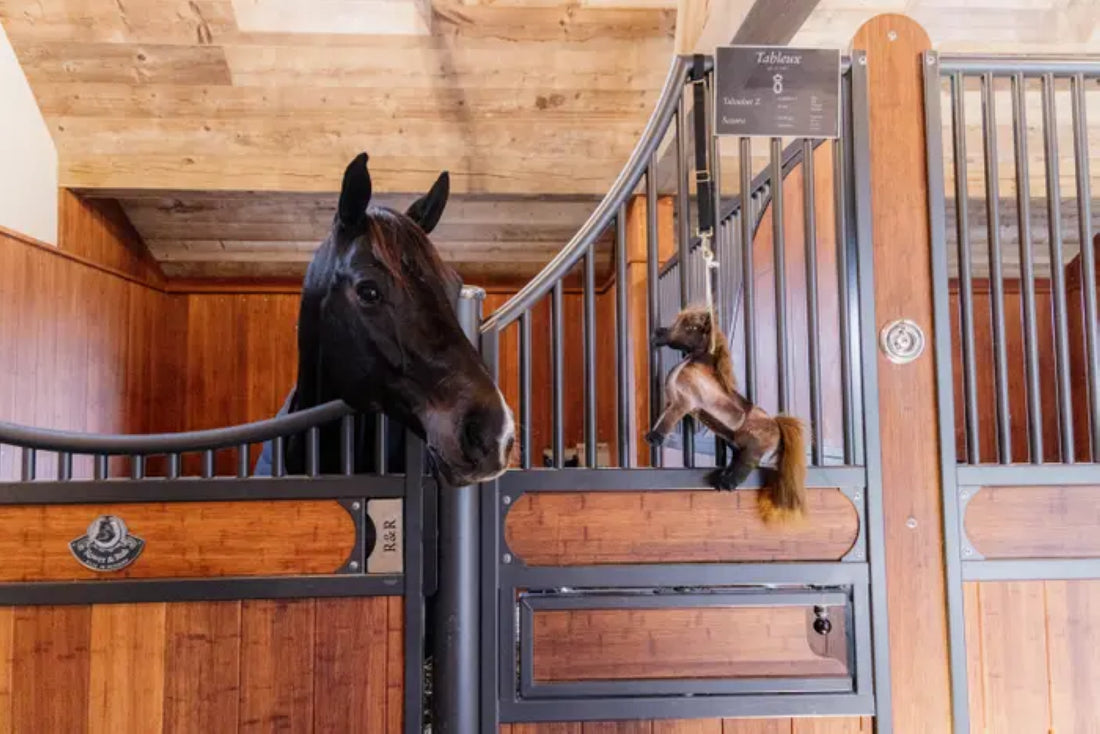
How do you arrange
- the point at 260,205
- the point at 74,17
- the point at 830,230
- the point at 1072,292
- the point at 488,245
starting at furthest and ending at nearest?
the point at 488,245, the point at 260,205, the point at 1072,292, the point at 74,17, the point at 830,230

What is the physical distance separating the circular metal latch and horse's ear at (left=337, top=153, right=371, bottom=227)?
903 mm

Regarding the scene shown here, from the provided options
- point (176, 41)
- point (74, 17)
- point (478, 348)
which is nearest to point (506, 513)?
point (478, 348)

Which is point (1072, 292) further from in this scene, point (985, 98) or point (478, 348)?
point (478, 348)

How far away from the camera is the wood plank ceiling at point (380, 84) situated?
2742 millimetres

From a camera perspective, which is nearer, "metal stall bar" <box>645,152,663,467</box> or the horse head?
the horse head

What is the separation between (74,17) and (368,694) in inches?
117

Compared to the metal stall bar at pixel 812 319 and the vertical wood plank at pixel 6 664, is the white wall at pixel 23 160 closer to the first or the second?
the vertical wood plank at pixel 6 664

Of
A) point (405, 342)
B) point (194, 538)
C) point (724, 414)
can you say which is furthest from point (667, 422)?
point (194, 538)

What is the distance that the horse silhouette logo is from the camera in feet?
3.47

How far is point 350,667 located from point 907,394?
1046 mm

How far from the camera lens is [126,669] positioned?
3.47ft

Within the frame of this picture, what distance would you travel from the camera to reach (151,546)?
3.51ft

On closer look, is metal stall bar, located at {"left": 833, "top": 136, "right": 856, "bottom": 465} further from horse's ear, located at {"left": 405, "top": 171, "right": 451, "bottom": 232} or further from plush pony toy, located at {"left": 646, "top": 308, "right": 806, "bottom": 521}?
horse's ear, located at {"left": 405, "top": 171, "right": 451, "bottom": 232}

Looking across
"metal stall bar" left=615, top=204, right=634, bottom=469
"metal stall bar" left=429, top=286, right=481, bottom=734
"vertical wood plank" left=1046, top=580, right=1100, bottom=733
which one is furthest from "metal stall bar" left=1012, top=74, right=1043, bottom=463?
"metal stall bar" left=429, top=286, right=481, bottom=734
